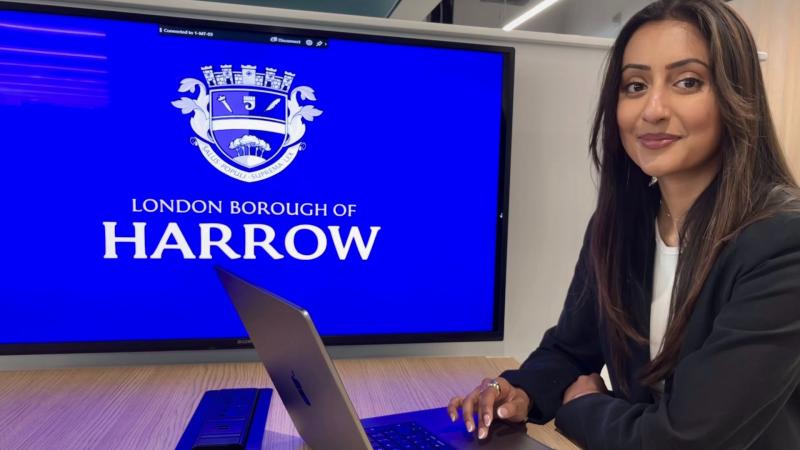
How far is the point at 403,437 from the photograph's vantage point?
90 cm

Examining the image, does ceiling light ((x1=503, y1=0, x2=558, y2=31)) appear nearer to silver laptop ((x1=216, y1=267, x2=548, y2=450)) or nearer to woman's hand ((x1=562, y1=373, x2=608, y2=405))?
woman's hand ((x1=562, y1=373, x2=608, y2=405))

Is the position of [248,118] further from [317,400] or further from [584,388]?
[584,388]

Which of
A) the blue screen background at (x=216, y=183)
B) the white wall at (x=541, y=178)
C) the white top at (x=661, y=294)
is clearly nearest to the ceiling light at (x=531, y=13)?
the white wall at (x=541, y=178)

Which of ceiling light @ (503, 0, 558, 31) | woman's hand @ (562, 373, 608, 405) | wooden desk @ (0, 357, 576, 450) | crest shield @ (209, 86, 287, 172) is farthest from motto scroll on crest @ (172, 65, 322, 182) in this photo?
ceiling light @ (503, 0, 558, 31)

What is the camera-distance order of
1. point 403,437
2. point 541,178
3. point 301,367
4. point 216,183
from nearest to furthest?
point 301,367 → point 403,437 → point 216,183 → point 541,178

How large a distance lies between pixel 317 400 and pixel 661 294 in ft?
2.35

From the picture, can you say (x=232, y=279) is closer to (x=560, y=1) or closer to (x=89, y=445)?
(x=89, y=445)

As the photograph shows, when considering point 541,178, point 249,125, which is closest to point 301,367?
point 249,125

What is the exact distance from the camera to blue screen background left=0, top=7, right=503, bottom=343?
1.16 m

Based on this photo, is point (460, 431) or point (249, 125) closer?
point (460, 431)

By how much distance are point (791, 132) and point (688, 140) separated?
2.76 meters

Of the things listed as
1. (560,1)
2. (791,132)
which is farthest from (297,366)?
(560,1)

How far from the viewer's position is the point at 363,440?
0.62 meters

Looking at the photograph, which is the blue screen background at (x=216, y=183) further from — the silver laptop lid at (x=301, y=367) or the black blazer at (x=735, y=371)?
the black blazer at (x=735, y=371)
